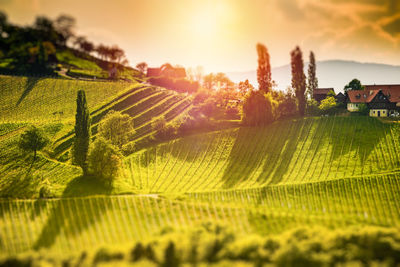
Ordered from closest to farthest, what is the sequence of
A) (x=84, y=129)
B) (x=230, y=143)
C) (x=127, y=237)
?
(x=127, y=237)
(x=84, y=129)
(x=230, y=143)

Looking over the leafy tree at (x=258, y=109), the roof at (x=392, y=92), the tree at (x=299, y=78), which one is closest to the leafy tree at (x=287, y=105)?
the tree at (x=299, y=78)

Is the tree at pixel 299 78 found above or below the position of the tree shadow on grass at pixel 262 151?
above

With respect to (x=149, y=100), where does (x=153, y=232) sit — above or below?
below

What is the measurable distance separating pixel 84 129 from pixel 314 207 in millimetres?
45634

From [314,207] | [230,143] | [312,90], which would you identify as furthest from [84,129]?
[312,90]

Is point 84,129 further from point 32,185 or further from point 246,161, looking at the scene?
point 246,161

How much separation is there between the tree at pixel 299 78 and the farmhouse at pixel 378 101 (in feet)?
52.0

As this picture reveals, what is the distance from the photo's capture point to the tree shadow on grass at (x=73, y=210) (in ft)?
138

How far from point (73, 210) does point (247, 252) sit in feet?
91.0

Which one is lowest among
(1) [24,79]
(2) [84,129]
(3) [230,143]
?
(3) [230,143]

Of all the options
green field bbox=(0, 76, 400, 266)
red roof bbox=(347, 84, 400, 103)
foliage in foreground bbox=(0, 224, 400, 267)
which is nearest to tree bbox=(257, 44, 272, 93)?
→ green field bbox=(0, 76, 400, 266)

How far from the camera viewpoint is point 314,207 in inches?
1919

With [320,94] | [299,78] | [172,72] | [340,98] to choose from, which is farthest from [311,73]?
[172,72]

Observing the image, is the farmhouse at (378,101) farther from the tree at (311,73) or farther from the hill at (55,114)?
the hill at (55,114)
